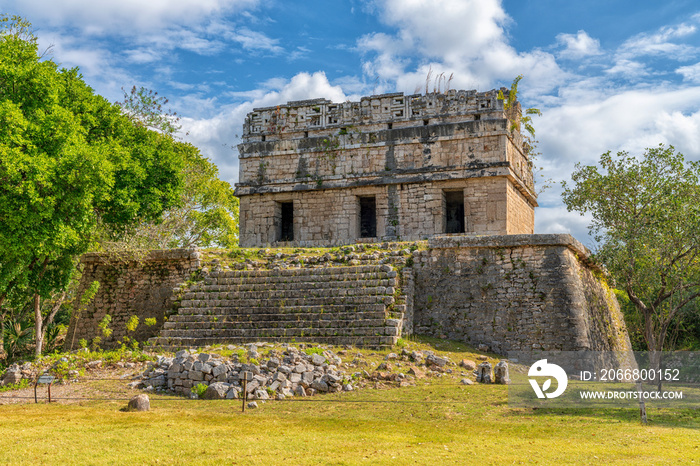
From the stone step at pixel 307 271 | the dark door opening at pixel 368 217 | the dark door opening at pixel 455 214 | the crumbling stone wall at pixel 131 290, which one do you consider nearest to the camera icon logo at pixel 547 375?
the stone step at pixel 307 271

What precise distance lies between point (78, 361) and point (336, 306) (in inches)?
200

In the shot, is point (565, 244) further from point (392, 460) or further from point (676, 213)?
point (392, 460)

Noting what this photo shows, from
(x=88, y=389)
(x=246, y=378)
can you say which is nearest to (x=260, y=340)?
(x=88, y=389)

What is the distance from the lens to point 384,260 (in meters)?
15.7

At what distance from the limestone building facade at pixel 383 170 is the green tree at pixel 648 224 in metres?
3.17

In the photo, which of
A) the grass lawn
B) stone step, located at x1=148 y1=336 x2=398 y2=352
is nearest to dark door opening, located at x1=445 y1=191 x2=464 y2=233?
stone step, located at x1=148 y1=336 x2=398 y2=352

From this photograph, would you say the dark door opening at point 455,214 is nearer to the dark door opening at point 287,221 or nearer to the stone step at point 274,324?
the dark door opening at point 287,221

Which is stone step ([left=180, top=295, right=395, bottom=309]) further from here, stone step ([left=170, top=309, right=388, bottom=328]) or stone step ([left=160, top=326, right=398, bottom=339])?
stone step ([left=160, top=326, right=398, bottom=339])

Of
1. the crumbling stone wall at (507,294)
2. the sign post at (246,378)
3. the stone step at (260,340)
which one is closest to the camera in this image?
the sign post at (246,378)

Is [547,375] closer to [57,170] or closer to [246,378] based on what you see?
[246,378]

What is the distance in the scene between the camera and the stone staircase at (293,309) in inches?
531

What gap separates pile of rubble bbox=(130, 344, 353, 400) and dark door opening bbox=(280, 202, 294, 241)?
9538mm

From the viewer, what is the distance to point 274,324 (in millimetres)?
14047

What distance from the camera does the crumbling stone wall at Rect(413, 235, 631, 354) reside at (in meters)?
14.1
